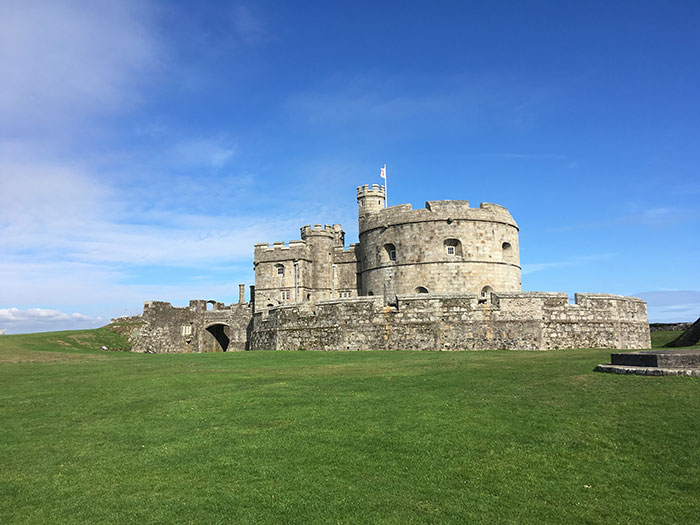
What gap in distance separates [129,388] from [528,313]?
1572 cm

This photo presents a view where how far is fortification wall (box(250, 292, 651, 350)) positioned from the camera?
69.5 ft

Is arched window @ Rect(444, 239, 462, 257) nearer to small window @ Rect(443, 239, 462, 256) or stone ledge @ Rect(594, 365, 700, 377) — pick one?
small window @ Rect(443, 239, 462, 256)

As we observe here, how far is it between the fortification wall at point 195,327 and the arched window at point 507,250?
1998 cm

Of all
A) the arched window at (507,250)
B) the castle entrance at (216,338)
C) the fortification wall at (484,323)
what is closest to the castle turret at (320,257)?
the castle entrance at (216,338)

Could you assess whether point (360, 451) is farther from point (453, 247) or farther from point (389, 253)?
point (389, 253)

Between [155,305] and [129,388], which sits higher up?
[155,305]

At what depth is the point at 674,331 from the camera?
34.8 metres

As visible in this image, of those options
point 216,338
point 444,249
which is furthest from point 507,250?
point 216,338

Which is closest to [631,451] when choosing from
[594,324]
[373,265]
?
[594,324]

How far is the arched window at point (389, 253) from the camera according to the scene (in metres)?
35.0

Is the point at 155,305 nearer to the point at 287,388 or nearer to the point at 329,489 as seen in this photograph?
the point at 287,388

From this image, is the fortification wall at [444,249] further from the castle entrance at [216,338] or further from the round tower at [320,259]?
the castle entrance at [216,338]

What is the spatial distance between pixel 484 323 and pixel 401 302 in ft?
11.6

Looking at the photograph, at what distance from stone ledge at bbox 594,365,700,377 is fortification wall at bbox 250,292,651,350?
9705 mm
